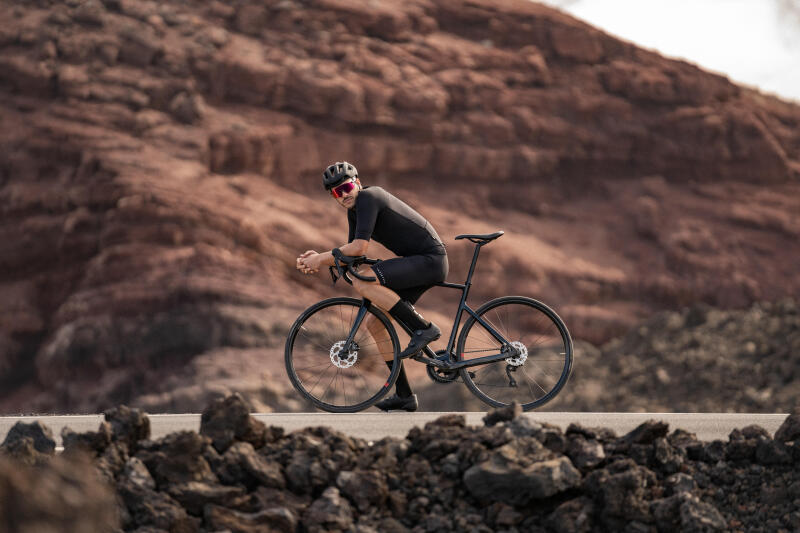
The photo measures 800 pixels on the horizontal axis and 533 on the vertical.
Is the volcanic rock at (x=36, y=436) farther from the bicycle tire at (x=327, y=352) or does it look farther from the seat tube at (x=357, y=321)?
the seat tube at (x=357, y=321)

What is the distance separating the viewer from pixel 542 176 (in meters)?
39.2

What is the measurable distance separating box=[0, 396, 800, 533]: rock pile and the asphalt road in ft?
2.68

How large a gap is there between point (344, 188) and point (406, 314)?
3.56 feet

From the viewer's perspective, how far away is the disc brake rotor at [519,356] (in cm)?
745

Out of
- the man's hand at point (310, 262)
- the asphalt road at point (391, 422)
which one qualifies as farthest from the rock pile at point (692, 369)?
the man's hand at point (310, 262)

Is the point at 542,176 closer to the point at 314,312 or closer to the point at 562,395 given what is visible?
the point at 562,395

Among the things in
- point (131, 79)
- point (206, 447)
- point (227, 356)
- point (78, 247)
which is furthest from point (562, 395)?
point (206, 447)

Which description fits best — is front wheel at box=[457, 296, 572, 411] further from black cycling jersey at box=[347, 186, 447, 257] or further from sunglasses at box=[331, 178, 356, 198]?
sunglasses at box=[331, 178, 356, 198]

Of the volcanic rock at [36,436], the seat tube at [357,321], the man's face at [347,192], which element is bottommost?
the volcanic rock at [36,436]

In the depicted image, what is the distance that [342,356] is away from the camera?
7.39 m

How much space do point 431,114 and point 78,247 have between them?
14.3 metres

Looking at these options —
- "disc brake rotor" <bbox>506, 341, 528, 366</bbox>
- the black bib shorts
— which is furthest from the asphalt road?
the black bib shorts

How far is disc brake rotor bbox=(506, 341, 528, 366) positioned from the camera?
7.45 m

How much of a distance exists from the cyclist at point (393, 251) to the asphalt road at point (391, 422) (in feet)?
1.79
